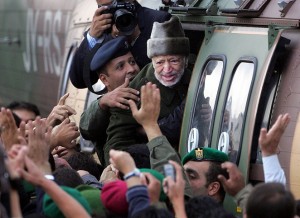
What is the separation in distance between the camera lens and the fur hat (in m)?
0.66

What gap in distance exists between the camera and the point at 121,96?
34.9 feet

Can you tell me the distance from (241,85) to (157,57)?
75cm

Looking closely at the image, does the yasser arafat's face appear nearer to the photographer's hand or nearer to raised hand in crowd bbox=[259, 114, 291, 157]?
the photographer's hand

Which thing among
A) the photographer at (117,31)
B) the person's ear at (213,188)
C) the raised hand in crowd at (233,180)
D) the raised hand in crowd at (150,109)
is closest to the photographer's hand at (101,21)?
the photographer at (117,31)

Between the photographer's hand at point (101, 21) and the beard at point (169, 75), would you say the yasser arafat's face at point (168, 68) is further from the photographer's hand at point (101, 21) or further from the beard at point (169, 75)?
the photographer's hand at point (101, 21)

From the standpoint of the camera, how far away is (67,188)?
7.64 meters

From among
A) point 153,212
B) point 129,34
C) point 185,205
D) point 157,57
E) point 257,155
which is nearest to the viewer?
point 153,212

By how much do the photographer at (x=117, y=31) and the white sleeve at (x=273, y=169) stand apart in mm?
3303

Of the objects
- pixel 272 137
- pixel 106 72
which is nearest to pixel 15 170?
pixel 272 137

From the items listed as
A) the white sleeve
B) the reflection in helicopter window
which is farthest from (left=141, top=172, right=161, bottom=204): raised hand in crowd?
the reflection in helicopter window

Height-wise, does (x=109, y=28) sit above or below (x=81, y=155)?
above

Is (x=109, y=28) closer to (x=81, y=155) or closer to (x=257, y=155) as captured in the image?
(x=81, y=155)

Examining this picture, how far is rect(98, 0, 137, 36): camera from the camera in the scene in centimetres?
1129

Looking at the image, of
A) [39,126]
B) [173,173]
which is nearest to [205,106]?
[39,126]
